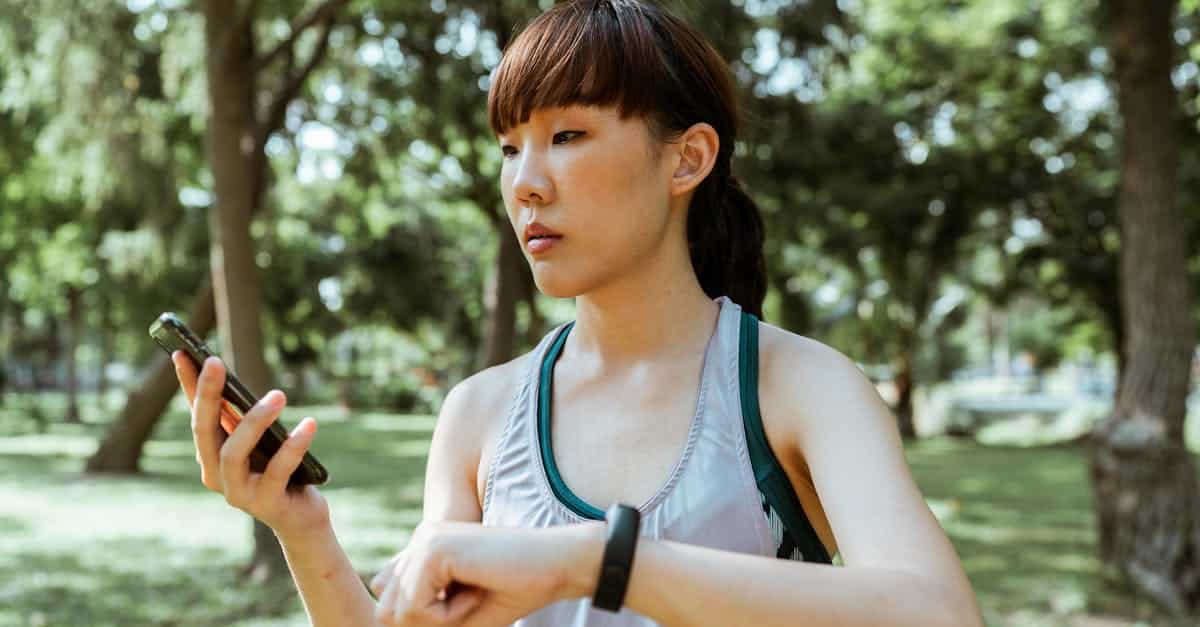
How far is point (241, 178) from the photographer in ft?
24.6

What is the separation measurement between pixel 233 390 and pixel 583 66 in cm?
61

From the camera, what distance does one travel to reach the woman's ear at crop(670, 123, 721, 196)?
5.22 ft

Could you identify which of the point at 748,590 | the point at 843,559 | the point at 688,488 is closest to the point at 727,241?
the point at 688,488

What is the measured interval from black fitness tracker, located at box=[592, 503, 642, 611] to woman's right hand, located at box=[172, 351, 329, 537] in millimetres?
392

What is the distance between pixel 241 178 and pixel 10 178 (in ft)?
44.2

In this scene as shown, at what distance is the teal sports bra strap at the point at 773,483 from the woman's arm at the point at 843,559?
2cm

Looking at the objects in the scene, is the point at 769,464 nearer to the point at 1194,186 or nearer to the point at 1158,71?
the point at 1158,71

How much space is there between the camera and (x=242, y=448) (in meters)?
1.28

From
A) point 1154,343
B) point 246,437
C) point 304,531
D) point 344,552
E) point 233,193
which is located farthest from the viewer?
point 233,193

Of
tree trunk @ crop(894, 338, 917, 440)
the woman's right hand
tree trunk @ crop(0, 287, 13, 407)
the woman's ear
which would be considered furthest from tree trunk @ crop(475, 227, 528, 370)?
tree trunk @ crop(0, 287, 13, 407)

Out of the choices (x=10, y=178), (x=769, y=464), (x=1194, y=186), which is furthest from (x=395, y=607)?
(x=10, y=178)

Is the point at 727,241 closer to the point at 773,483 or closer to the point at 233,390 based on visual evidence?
the point at 773,483

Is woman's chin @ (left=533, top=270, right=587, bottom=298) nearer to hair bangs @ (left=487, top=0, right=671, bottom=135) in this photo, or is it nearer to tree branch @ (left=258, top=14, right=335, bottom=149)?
hair bangs @ (left=487, top=0, right=671, bottom=135)

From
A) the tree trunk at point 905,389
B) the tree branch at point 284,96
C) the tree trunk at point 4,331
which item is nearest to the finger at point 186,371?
the tree branch at point 284,96
